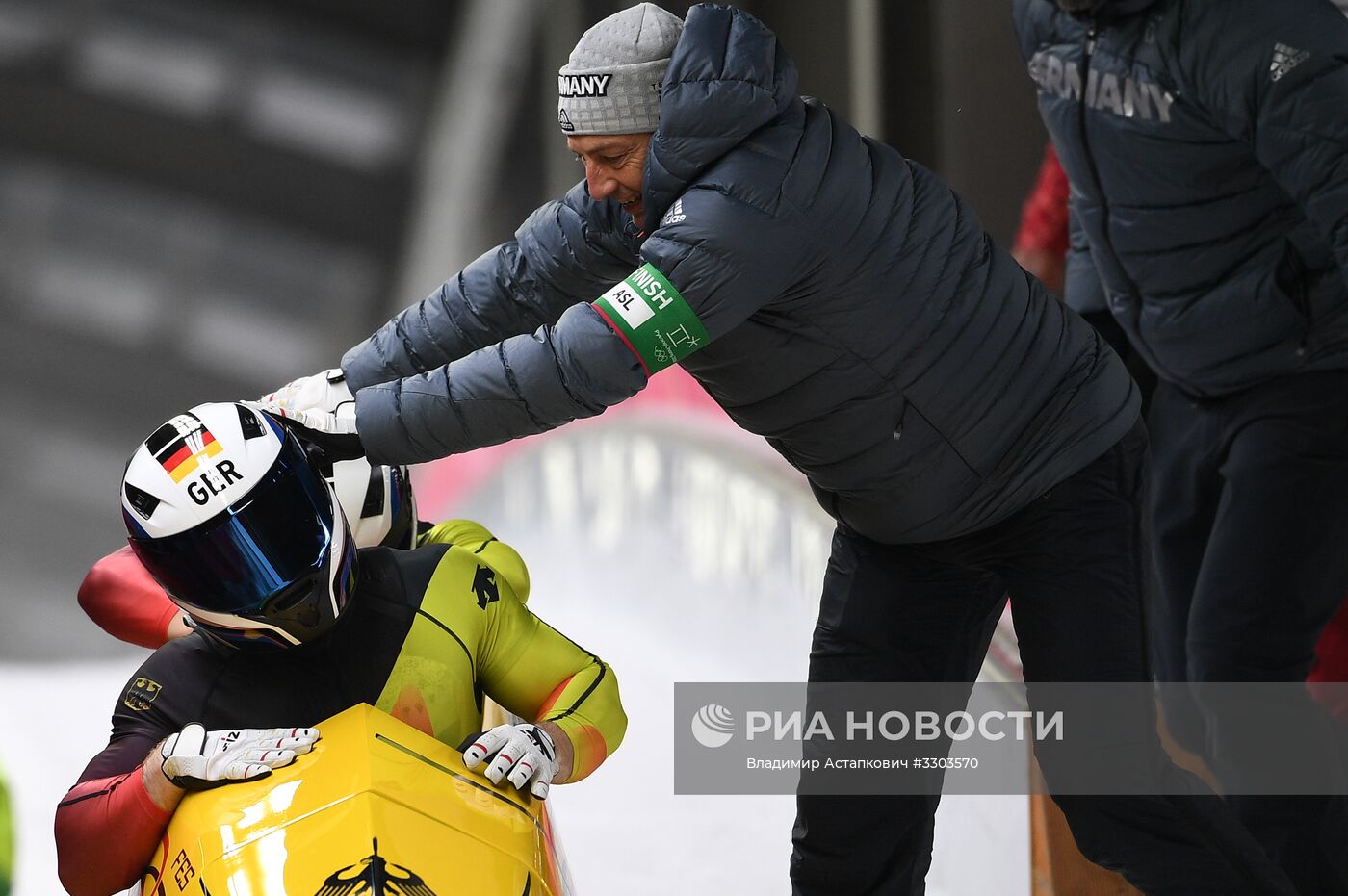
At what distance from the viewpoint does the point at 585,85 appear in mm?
1833

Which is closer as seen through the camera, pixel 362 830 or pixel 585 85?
pixel 362 830

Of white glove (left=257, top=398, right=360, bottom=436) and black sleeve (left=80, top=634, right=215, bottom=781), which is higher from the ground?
white glove (left=257, top=398, right=360, bottom=436)

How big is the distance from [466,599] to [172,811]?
442 millimetres

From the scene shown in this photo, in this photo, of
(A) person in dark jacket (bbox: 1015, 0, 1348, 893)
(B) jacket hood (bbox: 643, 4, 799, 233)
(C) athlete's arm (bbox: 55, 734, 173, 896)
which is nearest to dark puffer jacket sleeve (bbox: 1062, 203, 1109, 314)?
(A) person in dark jacket (bbox: 1015, 0, 1348, 893)

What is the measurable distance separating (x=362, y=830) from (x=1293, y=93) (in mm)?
1538

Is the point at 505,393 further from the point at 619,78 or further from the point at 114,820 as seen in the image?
the point at 114,820

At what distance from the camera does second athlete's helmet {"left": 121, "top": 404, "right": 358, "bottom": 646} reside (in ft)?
5.83

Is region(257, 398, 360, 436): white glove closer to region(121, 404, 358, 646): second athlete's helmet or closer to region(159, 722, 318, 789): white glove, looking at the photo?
region(121, 404, 358, 646): second athlete's helmet

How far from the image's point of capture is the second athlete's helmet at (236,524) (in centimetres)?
178

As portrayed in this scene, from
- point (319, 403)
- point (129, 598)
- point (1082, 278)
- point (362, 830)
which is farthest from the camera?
point (1082, 278)

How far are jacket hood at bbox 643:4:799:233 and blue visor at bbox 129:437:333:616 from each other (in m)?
Result: 0.54

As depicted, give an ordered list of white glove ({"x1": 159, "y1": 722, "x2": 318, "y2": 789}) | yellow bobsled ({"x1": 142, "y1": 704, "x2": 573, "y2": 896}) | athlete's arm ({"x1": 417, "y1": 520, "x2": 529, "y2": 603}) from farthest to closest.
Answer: athlete's arm ({"x1": 417, "y1": 520, "x2": 529, "y2": 603})
white glove ({"x1": 159, "y1": 722, "x2": 318, "y2": 789})
yellow bobsled ({"x1": 142, "y1": 704, "x2": 573, "y2": 896})

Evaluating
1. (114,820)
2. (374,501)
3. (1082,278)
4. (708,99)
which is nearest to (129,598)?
(374,501)

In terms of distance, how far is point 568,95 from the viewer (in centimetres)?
185
